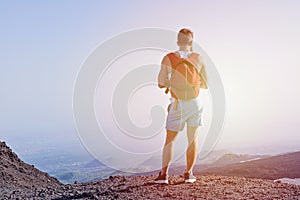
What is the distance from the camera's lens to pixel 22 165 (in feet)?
37.5

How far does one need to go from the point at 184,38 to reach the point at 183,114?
1.38 m

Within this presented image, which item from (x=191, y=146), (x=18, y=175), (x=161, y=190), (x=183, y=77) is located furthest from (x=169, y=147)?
(x=18, y=175)

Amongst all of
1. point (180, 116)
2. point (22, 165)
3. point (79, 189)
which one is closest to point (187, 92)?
point (180, 116)

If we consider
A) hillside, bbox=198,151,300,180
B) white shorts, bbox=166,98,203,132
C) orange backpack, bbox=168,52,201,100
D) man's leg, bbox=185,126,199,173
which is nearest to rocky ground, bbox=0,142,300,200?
man's leg, bbox=185,126,199,173

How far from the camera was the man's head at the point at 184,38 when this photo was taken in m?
7.51

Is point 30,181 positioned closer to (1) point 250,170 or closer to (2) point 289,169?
(1) point 250,170

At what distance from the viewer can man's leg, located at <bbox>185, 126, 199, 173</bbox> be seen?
770 centimetres

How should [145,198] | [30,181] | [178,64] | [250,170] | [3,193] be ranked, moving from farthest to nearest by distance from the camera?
[250,170], [30,181], [3,193], [178,64], [145,198]

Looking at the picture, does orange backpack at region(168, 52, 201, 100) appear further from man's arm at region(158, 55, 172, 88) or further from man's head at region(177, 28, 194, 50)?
man's head at region(177, 28, 194, 50)

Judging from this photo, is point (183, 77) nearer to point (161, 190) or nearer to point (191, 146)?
point (191, 146)

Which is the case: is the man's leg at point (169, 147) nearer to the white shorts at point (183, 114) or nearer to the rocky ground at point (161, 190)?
the white shorts at point (183, 114)

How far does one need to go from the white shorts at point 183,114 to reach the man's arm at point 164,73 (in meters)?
0.35

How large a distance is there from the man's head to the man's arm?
0.39 m

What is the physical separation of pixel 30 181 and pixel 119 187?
11.4 ft
